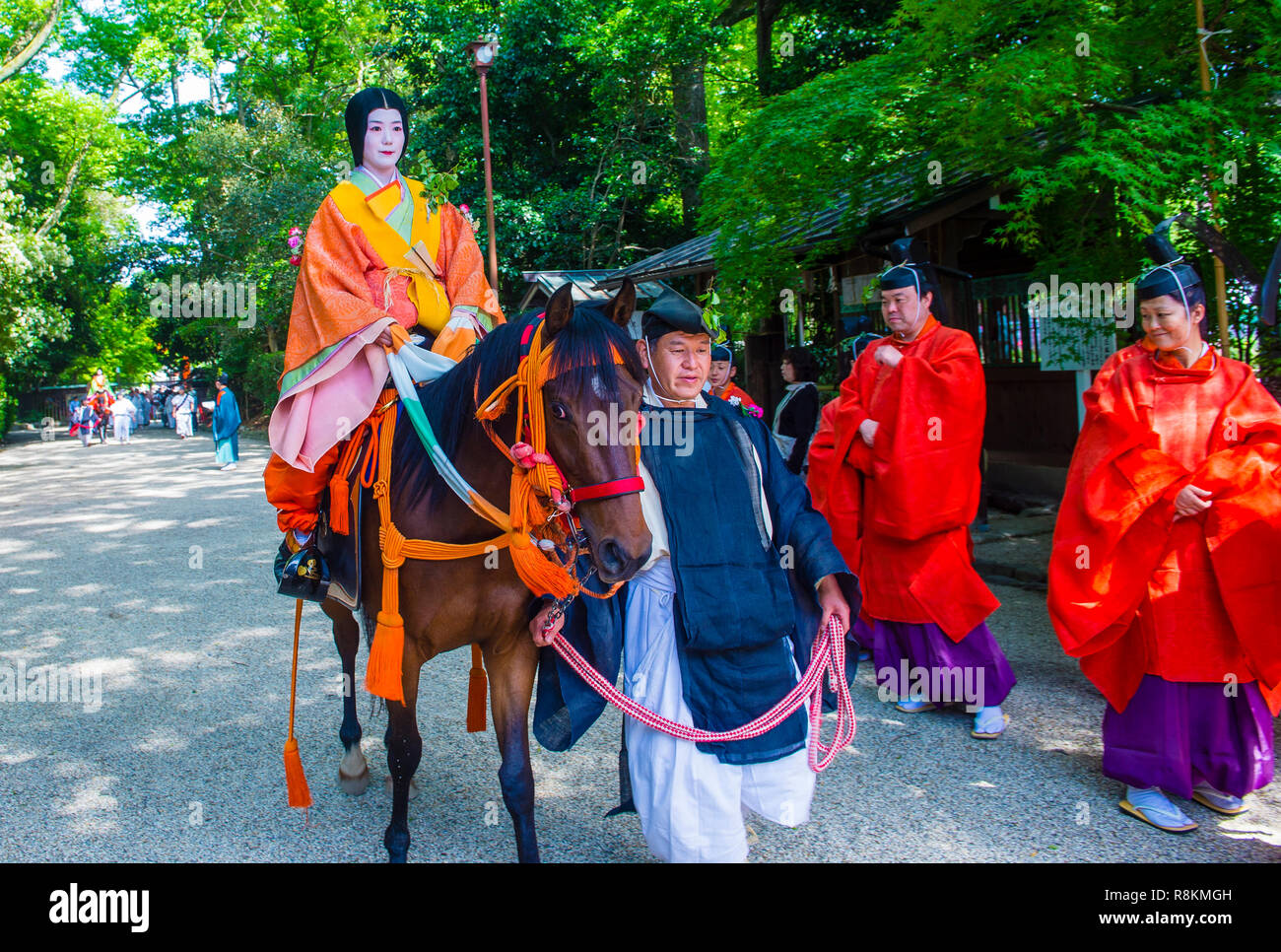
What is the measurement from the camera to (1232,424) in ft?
11.5

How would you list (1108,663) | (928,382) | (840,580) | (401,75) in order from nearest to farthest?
1. (840,580)
2. (1108,663)
3. (928,382)
4. (401,75)

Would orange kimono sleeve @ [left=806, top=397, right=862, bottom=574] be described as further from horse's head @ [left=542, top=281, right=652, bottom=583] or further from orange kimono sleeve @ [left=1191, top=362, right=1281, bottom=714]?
horse's head @ [left=542, top=281, right=652, bottom=583]

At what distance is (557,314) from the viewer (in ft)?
8.28

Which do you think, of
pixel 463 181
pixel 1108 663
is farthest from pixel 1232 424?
pixel 463 181

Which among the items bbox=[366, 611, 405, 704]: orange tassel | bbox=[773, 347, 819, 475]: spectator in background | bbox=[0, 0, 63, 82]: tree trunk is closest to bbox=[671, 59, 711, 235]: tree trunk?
bbox=[773, 347, 819, 475]: spectator in background

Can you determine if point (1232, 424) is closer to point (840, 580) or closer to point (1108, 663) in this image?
point (1108, 663)

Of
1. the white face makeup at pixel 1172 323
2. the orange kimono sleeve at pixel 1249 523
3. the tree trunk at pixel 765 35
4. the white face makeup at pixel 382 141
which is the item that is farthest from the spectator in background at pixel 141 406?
the orange kimono sleeve at pixel 1249 523

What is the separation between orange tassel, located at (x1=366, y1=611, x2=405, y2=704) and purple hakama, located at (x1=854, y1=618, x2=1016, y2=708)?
243 cm

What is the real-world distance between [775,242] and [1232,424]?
4.76 meters

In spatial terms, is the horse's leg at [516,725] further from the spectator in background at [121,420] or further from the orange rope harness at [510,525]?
the spectator in background at [121,420]

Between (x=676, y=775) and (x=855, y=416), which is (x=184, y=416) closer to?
(x=855, y=416)

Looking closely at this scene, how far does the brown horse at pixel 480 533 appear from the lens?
2.50m

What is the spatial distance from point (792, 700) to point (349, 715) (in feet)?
7.26

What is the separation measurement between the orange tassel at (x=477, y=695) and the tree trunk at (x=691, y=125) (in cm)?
1460
